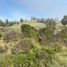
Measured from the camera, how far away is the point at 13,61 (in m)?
14.2

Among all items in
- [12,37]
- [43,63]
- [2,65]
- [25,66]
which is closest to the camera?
[2,65]

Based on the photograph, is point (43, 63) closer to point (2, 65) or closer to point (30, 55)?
point (30, 55)

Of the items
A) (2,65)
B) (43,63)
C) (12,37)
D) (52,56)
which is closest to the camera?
(2,65)

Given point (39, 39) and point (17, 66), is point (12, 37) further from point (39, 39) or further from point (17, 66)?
point (17, 66)

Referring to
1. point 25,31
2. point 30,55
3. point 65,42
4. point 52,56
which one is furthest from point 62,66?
point 25,31

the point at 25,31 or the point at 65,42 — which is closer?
the point at 65,42

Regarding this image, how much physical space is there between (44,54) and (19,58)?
1843 mm

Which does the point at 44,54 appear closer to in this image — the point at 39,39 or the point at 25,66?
the point at 25,66

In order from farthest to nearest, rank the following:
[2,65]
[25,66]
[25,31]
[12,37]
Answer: [25,31]
[12,37]
[25,66]
[2,65]

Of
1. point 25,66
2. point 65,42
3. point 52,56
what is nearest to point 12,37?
point 65,42

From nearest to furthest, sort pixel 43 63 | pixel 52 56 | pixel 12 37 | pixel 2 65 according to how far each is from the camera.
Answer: pixel 2 65 < pixel 43 63 < pixel 52 56 < pixel 12 37

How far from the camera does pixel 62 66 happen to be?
1630cm

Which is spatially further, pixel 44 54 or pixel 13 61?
pixel 44 54

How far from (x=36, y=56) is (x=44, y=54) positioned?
0.53 metres
